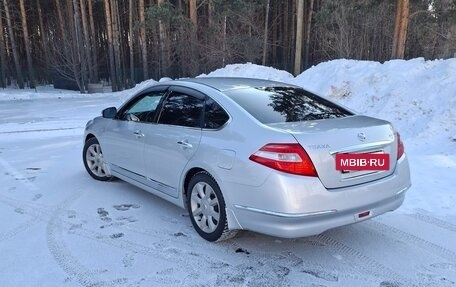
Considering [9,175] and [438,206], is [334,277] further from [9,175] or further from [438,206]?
[9,175]

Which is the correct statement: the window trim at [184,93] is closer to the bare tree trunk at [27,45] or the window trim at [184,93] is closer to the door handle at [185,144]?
the door handle at [185,144]

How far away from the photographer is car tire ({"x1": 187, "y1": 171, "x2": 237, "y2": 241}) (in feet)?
11.9

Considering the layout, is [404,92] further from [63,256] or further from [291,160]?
[63,256]

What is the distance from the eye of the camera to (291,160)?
312 cm

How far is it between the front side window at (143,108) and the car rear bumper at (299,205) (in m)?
1.70

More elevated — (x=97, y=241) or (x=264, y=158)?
(x=264, y=158)

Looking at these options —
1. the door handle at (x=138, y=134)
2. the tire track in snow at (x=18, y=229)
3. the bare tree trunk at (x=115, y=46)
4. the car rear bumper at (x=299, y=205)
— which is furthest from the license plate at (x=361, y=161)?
the bare tree trunk at (x=115, y=46)

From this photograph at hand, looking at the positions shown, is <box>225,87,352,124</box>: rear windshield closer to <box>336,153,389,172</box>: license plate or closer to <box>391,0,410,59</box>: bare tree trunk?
<box>336,153,389,172</box>: license plate

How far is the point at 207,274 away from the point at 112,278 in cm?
74

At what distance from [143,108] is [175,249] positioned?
6.24 ft

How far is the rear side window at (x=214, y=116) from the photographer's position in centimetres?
370

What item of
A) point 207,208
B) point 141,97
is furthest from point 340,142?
point 141,97

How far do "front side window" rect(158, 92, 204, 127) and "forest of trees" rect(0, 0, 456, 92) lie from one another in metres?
14.9

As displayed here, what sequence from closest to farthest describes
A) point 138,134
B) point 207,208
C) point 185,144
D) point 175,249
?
point 175,249
point 207,208
point 185,144
point 138,134
